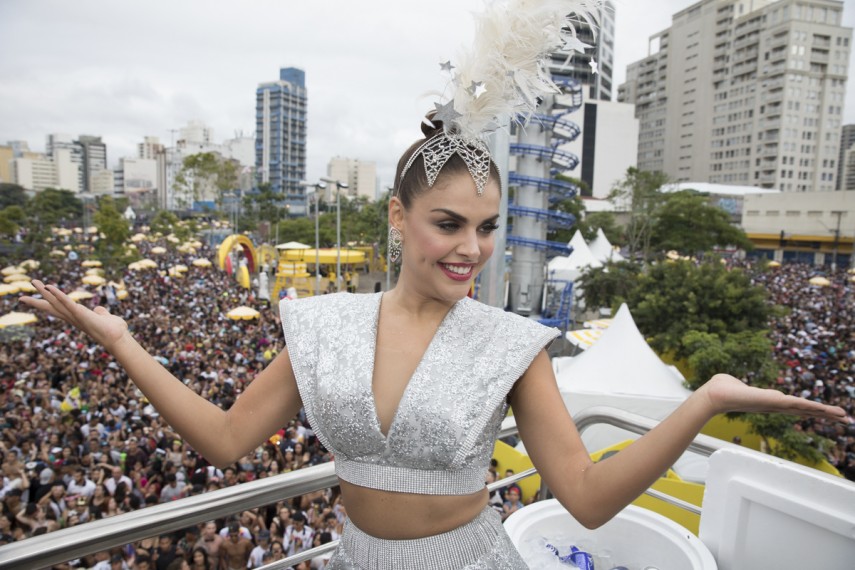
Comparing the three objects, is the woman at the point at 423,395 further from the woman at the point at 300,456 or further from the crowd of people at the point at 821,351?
the woman at the point at 300,456

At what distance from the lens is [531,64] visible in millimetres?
1275

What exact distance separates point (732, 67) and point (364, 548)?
83625mm

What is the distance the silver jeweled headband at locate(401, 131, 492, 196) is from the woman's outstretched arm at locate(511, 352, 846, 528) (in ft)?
1.39

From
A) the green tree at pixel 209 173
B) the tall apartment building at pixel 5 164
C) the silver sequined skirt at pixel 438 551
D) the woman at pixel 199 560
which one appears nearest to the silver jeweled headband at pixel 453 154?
the silver sequined skirt at pixel 438 551

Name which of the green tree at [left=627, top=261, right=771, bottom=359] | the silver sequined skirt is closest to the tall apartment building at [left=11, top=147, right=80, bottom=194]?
the green tree at [left=627, top=261, right=771, bottom=359]

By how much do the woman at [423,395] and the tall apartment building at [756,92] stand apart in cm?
7260

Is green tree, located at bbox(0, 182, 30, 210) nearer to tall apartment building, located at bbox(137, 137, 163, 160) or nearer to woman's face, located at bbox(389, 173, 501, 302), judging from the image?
woman's face, located at bbox(389, 173, 501, 302)

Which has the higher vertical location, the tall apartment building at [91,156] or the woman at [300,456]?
the tall apartment building at [91,156]

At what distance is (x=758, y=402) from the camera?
967 mm

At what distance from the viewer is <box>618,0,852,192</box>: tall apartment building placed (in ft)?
209

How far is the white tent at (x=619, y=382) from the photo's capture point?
845 cm

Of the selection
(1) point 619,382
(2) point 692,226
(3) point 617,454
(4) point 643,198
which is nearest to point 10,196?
(4) point 643,198

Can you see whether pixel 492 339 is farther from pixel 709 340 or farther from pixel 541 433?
pixel 709 340

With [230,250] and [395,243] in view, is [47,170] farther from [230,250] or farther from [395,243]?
[395,243]
